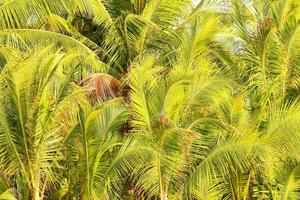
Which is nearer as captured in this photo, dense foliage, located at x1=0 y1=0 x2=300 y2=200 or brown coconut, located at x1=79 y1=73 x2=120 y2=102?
dense foliage, located at x1=0 y1=0 x2=300 y2=200

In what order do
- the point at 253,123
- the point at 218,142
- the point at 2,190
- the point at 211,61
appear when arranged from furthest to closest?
the point at 211,61 → the point at 253,123 → the point at 218,142 → the point at 2,190

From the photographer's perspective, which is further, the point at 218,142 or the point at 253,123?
the point at 253,123

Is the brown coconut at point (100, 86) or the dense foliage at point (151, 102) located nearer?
the dense foliage at point (151, 102)

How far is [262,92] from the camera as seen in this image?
47.9 ft

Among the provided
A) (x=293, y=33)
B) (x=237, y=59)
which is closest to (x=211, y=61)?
(x=237, y=59)

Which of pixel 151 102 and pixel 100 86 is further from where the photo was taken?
pixel 100 86

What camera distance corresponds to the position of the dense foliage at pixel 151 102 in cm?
1088

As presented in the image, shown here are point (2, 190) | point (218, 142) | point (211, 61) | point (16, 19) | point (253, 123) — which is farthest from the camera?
point (211, 61)

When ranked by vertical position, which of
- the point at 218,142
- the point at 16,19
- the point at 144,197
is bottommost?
the point at 144,197

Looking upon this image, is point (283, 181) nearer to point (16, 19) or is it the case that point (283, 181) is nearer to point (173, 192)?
point (173, 192)

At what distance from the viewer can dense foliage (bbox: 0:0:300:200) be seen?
10.9m

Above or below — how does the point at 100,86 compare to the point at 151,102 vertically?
above

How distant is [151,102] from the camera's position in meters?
12.0

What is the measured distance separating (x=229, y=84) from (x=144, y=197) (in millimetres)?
2737
